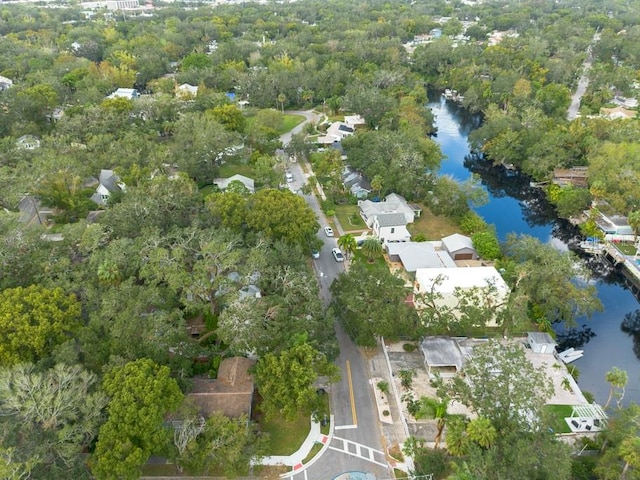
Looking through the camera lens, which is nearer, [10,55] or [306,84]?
[306,84]

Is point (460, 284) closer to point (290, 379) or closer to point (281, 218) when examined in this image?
point (281, 218)

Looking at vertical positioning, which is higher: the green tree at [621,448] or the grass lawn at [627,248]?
the green tree at [621,448]

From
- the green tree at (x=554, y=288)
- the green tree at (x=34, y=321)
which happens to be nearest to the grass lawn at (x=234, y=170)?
the green tree at (x=34, y=321)

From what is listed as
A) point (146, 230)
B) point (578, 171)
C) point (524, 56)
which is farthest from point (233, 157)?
point (524, 56)

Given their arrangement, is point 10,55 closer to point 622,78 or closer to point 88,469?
point 88,469

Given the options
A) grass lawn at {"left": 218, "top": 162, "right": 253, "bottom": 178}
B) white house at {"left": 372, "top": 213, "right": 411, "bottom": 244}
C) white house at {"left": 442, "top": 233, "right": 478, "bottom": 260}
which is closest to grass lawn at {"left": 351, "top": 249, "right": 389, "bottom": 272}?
white house at {"left": 372, "top": 213, "right": 411, "bottom": 244}

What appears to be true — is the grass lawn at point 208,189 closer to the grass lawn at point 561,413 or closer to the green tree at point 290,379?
the green tree at point 290,379
